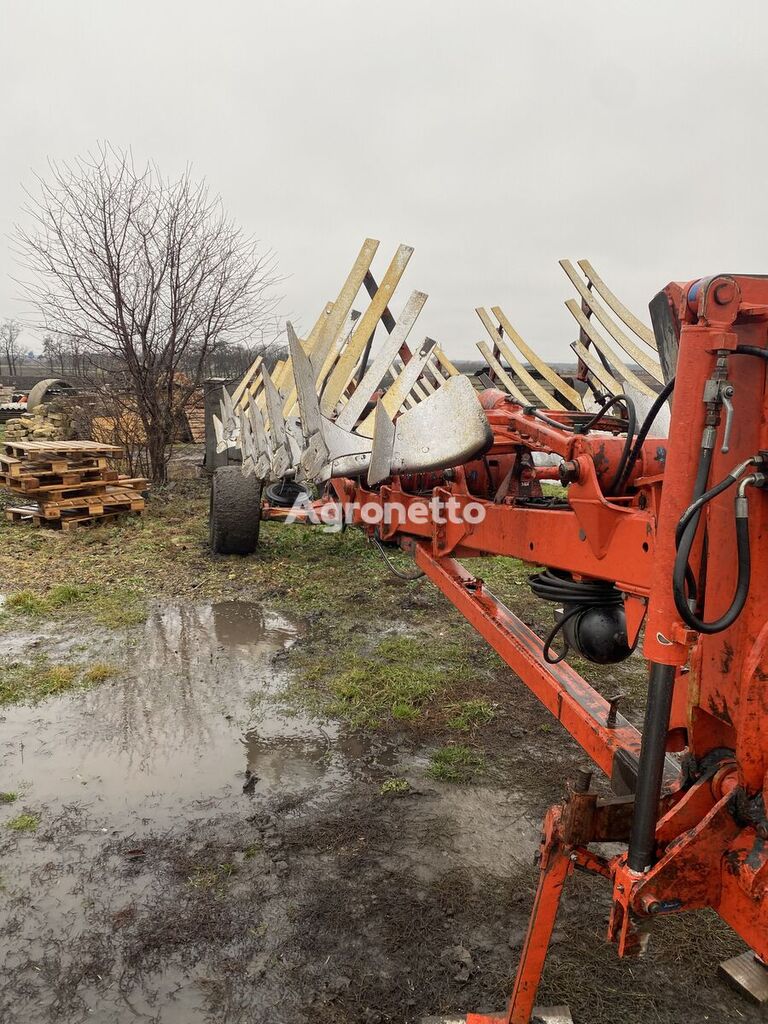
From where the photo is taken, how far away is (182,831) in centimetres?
328

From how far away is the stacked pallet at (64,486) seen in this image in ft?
30.1

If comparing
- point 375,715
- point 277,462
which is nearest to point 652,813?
point 375,715

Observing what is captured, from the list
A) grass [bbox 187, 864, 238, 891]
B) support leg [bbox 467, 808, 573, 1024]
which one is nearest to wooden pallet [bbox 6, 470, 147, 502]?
grass [bbox 187, 864, 238, 891]

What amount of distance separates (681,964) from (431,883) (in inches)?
39.2

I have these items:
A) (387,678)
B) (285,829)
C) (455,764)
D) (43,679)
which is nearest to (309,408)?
(285,829)

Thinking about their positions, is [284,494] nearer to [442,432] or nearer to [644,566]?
[442,432]

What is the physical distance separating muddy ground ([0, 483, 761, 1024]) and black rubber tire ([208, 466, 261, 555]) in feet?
5.06

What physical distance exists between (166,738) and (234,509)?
147 inches

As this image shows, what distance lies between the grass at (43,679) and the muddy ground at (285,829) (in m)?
0.02

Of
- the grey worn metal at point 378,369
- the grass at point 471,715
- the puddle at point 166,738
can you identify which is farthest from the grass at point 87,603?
the grey worn metal at point 378,369

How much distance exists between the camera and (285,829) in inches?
130

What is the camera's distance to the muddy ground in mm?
2457

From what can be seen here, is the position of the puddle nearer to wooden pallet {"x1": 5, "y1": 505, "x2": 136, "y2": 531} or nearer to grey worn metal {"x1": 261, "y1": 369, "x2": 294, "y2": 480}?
grey worn metal {"x1": 261, "y1": 369, "x2": 294, "y2": 480}

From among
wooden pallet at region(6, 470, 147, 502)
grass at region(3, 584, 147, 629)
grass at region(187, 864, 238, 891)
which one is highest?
wooden pallet at region(6, 470, 147, 502)
